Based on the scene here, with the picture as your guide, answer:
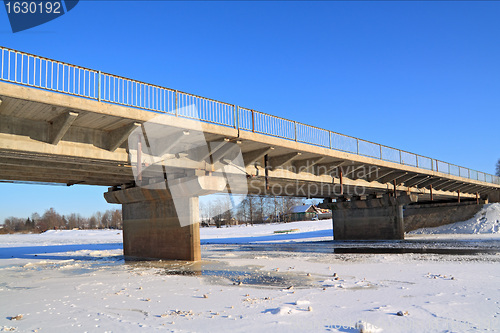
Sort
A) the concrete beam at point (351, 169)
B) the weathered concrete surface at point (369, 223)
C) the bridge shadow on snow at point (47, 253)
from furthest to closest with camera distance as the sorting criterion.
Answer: the weathered concrete surface at point (369, 223), the concrete beam at point (351, 169), the bridge shadow on snow at point (47, 253)

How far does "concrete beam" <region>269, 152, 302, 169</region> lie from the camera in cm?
2045

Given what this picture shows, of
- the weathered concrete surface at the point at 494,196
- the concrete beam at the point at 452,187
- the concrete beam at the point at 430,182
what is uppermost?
the concrete beam at the point at 430,182

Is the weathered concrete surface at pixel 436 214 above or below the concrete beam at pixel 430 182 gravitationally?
below

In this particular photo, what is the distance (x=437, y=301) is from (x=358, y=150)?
17.6 m

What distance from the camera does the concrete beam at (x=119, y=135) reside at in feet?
44.6

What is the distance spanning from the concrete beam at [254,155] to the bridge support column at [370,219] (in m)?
19.7

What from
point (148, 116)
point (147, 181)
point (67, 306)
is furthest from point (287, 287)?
point (147, 181)

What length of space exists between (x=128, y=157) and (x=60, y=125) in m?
3.33

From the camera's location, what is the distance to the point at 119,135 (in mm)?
13992

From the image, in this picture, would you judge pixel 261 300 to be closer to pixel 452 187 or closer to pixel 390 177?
pixel 390 177

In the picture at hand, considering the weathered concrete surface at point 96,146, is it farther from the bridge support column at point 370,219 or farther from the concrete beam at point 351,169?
the bridge support column at point 370,219

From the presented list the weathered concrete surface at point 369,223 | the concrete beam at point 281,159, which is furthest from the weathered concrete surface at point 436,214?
the concrete beam at point 281,159

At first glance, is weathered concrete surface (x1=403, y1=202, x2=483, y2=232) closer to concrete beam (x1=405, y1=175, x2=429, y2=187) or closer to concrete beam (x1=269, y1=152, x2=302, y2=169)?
concrete beam (x1=405, y1=175, x2=429, y2=187)

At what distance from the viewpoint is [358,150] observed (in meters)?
24.6
